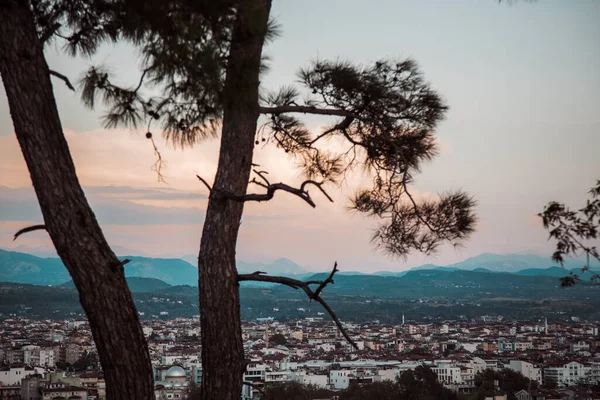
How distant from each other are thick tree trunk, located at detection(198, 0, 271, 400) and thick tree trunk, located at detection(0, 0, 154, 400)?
1.49ft

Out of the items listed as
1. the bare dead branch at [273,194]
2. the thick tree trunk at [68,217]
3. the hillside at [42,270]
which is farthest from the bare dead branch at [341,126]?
the hillside at [42,270]

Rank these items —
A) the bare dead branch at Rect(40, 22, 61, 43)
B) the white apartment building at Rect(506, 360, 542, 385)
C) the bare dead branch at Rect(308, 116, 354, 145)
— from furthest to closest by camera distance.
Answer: the white apartment building at Rect(506, 360, 542, 385), the bare dead branch at Rect(308, 116, 354, 145), the bare dead branch at Rect(40, 22, 61, 43)

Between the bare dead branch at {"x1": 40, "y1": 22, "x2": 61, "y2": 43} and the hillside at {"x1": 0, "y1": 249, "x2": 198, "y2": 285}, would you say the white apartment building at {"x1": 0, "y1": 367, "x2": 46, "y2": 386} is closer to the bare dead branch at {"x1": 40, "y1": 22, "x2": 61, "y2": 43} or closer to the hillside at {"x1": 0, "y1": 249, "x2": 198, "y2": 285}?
the bare dead branch at {"x1": 40, "y1": 22, "x2": 61, "y2": 43}

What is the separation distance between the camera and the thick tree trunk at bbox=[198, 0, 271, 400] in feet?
9.99

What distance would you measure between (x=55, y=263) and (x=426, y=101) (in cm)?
10440

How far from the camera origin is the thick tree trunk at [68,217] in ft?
8.42

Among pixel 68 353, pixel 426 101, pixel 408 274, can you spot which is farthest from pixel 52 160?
pixel 408 274

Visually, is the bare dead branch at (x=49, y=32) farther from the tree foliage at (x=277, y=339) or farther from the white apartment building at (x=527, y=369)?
the tree foliage at (x=277, y=339)

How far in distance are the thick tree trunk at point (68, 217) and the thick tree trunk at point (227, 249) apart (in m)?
0.45

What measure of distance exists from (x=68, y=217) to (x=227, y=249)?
0.68 meters

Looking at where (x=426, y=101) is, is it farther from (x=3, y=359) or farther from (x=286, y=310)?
(x=286, y=310)

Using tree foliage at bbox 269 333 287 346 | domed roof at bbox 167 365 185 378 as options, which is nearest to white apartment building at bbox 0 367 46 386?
domed roof at bbox 167 365 185 378

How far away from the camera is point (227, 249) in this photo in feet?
10.1

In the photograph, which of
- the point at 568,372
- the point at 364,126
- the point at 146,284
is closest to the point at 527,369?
the point at 568,372
